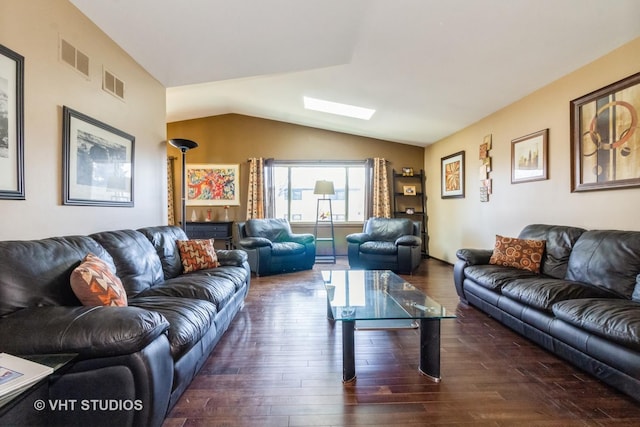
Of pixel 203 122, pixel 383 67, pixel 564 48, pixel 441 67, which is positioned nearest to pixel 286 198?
pixel 203 122

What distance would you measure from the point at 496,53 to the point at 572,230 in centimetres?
181

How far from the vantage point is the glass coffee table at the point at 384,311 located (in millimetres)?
1771

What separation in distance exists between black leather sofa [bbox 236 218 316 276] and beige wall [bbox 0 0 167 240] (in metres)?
1.91

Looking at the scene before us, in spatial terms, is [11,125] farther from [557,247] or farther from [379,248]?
[557,247]

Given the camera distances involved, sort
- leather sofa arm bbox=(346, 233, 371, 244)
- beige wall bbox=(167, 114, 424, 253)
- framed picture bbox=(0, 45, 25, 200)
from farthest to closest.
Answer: beige wall bbox=(167, 114, 424, 253), leather sofa arm bbox=(346, 233, 371, 244), framed picture bbox=(0, 45, 25, 200)

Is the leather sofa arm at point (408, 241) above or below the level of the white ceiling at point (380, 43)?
below

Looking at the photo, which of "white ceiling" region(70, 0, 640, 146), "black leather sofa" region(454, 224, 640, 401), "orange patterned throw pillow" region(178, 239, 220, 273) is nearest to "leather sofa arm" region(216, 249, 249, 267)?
"orange patterned throw pillow" region(178, 239, 220, 273)

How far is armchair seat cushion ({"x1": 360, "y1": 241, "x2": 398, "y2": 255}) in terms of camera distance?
4539 mm

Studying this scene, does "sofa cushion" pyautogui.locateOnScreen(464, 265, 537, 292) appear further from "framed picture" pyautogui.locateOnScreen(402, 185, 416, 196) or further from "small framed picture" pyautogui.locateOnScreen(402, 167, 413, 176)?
"small framed picture" pyautogui.locateOnScreen(402, 167, 413, 176)

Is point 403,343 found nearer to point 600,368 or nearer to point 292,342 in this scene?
point 292,342

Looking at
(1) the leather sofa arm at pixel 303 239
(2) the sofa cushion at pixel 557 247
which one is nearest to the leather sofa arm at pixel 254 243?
(1) the leather sofa arm at pixel 303 239

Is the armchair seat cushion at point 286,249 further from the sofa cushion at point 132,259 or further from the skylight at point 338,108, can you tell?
the skylight at point 338,108

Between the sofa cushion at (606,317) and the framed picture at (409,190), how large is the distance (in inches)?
173

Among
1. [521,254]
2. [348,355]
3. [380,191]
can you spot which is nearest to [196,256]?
[348,355]
